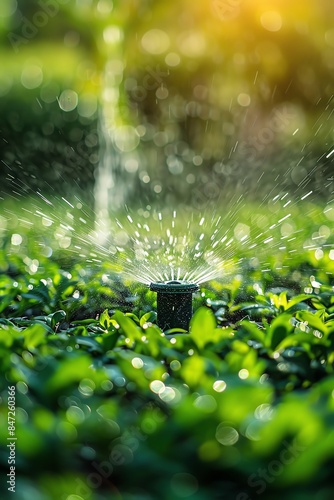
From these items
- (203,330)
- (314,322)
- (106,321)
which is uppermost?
(106,321)

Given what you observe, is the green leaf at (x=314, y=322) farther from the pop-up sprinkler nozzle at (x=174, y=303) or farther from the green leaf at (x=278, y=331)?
the pop-up sprinkler nozzle at (x=174, y=303)

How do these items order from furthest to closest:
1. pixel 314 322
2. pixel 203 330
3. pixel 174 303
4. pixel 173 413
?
pixel 174 303
pixel 314 322
pixel 203 330
pixel 173 413

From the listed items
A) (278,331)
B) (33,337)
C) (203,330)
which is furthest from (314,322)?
(33,337)

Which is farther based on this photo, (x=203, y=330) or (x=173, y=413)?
(x=203, y=330)

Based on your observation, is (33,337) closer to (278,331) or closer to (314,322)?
(278,331)

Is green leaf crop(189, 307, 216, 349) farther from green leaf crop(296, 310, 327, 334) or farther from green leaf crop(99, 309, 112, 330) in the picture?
green leaf crop(99, 309, 112, 330)

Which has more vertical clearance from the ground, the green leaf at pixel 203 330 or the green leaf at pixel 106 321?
the green leaf at pixel 106 321

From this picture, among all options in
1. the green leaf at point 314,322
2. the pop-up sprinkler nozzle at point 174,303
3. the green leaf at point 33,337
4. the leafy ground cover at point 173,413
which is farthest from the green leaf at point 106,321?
the green leaf at point 314,322
